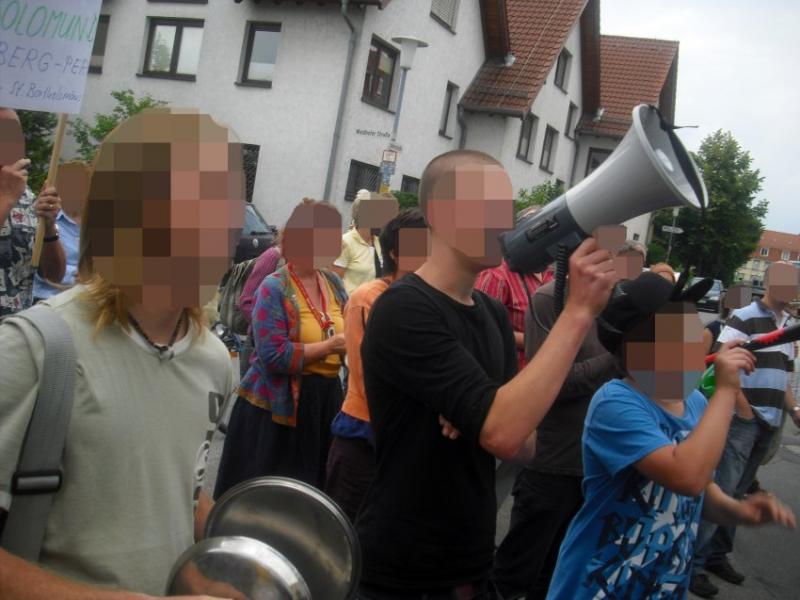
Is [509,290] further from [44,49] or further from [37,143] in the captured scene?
[37,143]

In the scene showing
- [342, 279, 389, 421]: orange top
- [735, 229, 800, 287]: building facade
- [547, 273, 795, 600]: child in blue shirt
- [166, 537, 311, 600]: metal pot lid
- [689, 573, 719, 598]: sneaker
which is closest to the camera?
[166, 537, 311, 600]: metal pot lid

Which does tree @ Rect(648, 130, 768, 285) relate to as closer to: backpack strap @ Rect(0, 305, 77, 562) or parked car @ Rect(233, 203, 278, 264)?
parked car @ Rect(233, 203, 278, 264)

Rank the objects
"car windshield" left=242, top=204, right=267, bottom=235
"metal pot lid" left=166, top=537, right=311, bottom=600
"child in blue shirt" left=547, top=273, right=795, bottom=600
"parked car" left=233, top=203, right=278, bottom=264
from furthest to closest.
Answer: "car windshield" left=242, top=204, right=267, bottom=235 < "parked car" left=233, top=203, right=278, bottom=264 < "child in blue shirt" left=547, top=273, right=795, bottom=600 < "metal pot lid" left=166, top=537, right=311, bottom=600

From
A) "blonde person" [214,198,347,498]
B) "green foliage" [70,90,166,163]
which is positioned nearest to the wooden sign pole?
"blonde person" [214,198,347,498]

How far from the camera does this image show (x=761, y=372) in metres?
4.99

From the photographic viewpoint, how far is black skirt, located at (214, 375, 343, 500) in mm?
3605

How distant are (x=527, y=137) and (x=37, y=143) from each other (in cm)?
1461

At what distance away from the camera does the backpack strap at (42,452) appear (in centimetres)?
121

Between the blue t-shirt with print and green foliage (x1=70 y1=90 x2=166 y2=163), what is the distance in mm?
16624

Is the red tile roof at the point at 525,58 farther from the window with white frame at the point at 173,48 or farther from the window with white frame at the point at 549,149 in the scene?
the window with white frame at the point at 173,48

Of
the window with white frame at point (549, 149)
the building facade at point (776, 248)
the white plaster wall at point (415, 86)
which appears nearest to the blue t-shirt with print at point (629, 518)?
the white plaster wall at point (415, 86)

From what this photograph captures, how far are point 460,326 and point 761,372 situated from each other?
3.67m

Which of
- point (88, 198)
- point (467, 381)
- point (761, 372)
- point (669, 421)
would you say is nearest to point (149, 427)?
point (88, 198)

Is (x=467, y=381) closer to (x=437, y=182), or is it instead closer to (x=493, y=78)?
(x=437, y=182)
